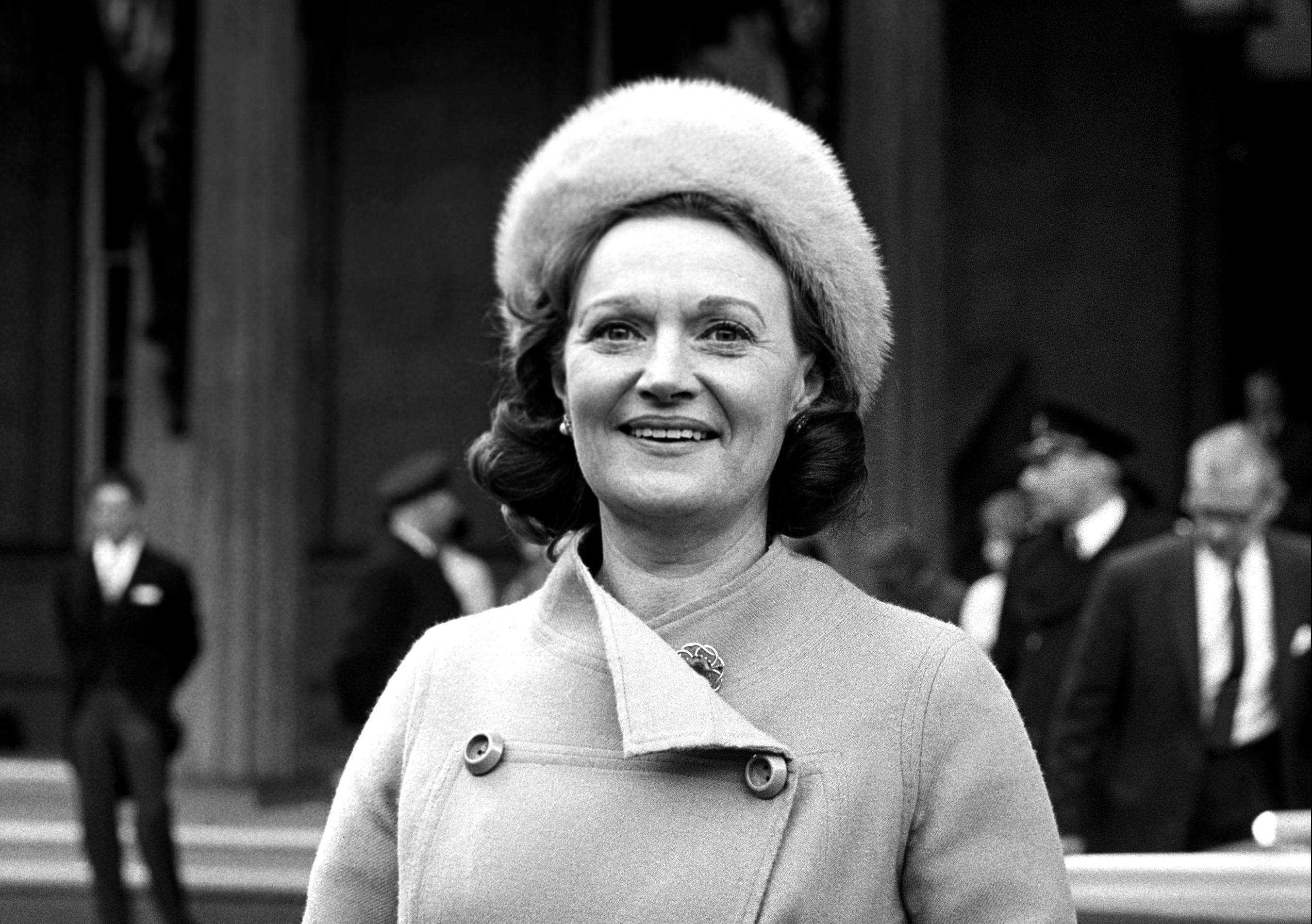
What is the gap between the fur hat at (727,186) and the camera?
2.07 meters

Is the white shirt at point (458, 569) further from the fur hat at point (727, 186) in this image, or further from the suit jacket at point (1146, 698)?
the fur hat at point (727, 186)

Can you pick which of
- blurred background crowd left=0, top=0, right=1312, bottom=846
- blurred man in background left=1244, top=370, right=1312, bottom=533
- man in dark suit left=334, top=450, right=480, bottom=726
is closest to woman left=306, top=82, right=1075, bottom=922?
blurred background crowd left=0, top=0, right=1312, bottom=846

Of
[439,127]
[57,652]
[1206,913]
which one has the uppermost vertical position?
[439,127]

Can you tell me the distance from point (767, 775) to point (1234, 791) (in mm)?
4148

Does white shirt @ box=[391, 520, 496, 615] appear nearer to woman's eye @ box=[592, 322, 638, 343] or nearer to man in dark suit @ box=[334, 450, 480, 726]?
man in dark suit @ box=[334, 450, 480, 726]

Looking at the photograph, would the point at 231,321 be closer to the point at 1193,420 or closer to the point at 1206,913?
the point at 1193,420

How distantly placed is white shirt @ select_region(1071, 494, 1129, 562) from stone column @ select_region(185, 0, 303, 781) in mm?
4572

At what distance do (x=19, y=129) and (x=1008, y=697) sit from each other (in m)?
12.0

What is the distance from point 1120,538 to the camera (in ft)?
22.9

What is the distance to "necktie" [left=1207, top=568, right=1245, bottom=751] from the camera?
5875 mm

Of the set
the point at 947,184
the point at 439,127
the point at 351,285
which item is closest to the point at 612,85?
the point at 439,127

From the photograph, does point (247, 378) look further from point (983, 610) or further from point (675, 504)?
point (675, 504)

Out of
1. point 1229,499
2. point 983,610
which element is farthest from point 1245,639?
point 983,610

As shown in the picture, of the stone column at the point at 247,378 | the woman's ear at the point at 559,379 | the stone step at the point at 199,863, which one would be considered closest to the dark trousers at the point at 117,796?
the stone step at the point at 199,863
